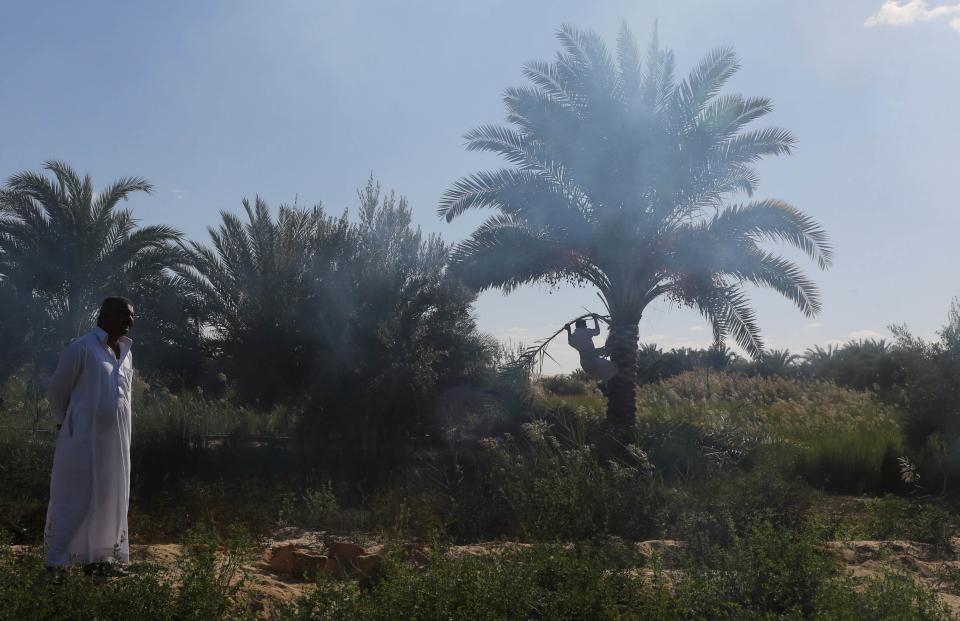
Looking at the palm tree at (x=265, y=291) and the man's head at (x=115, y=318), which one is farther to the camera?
the palm tree at (x=265, y=291)

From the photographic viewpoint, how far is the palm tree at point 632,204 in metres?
15.0

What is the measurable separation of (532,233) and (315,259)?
3.98 metres

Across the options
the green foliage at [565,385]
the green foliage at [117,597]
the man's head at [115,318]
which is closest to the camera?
the green foliage at [117,597]

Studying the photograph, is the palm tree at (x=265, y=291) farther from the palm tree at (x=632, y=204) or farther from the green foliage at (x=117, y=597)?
the green foliage at (x=117, y=597)

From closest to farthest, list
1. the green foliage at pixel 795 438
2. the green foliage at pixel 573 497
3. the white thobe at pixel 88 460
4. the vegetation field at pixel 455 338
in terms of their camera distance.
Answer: the white thobe at pixel 88 460 → the green foliage at pixel 573 497 → the vegetation field at pixel 455 338 → the green foliage at pixel 795 438

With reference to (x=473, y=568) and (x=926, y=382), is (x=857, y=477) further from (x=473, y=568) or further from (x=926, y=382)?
(x=473, y=568)

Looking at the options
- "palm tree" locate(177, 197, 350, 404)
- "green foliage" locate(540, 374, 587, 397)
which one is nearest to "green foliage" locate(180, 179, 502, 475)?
"palm tree" locate(177, 197, 350, 404)

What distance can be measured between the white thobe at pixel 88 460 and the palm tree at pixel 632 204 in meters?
10.1

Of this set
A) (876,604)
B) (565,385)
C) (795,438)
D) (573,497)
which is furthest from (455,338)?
(565,385)

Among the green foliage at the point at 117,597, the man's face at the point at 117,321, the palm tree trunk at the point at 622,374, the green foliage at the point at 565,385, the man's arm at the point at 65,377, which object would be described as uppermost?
the green foliage at the point at 565,385

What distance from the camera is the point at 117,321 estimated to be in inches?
228

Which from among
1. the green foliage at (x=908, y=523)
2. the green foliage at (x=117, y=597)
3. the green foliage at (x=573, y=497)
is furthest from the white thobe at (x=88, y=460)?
the green foliage at (x=908, y=523)

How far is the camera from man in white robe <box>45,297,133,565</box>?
Result: 17.7 ft

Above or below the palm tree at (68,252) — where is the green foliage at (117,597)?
below
